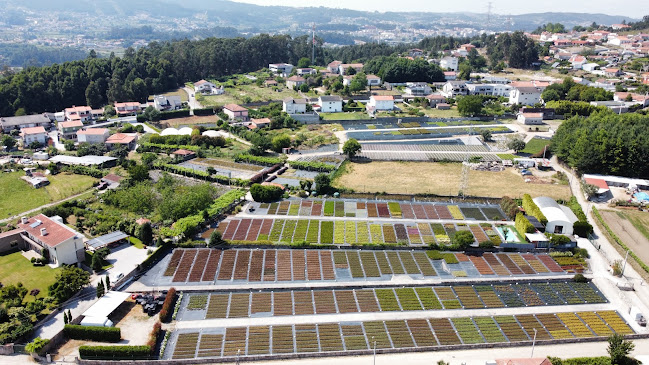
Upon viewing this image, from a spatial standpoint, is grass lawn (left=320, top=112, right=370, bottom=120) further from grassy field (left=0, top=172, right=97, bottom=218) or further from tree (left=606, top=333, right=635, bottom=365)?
tree (left=606, top=333, right=635, bottom=365)

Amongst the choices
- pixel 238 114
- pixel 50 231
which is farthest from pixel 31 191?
pixel 238 114

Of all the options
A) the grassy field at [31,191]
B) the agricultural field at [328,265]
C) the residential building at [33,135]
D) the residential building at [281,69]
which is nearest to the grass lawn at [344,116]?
the residential building at [281,69]

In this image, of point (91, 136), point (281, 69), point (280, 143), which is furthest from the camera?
point (281, 69)

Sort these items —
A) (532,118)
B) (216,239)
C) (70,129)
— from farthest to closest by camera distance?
(532,118), (70,129), (216,239)

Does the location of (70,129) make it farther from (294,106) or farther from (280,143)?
(294,106)

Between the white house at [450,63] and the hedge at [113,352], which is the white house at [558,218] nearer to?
the hedge at [113,352]

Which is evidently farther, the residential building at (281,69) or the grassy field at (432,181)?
the residential building at (281,69)
